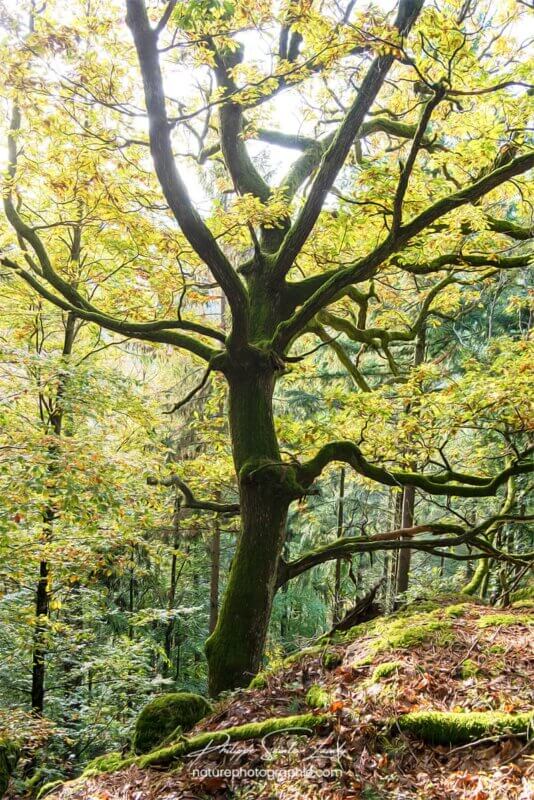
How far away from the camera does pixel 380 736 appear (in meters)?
2.36

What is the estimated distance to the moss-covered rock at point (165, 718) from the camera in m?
3.17

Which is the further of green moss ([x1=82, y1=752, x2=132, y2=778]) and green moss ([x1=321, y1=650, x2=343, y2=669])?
green moss ([x1=321, y1=650, x2=343, y2=669])

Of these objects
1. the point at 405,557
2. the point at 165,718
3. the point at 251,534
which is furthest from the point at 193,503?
the point at 405,557

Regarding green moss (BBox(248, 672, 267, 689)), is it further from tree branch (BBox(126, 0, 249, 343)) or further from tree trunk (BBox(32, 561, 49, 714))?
tree trunk (BBox(32, 561, 49, 714))

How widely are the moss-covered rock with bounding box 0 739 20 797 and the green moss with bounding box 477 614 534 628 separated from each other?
4.24 m

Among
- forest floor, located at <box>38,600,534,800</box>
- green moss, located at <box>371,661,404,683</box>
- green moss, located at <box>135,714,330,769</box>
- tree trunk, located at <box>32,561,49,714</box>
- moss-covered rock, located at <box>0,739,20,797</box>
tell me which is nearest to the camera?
forest floor, located at <box>38,600,534,800</box>

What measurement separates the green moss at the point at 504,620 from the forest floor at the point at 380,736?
1.9 inches

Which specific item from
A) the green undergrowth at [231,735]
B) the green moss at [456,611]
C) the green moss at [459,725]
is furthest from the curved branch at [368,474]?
the green moss at [459,725]

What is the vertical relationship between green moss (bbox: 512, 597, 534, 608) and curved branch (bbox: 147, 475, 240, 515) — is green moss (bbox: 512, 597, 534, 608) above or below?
below

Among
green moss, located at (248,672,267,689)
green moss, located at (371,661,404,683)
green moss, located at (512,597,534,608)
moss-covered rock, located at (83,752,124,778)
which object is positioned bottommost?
moss-covered rock, located at (83,752,124,778)

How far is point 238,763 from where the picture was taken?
7.99 feet

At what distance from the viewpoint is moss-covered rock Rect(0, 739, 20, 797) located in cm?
471

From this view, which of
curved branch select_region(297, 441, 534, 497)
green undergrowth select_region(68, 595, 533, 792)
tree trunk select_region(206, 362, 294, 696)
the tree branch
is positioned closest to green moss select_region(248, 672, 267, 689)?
green undergrowth select_region(68, 595, 533, 792)

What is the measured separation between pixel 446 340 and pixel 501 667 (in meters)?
7.65
